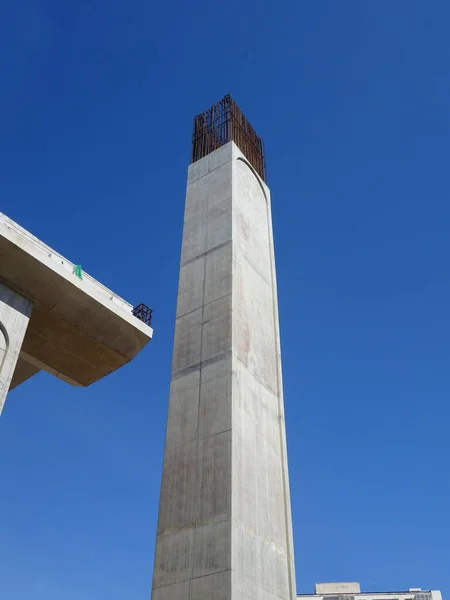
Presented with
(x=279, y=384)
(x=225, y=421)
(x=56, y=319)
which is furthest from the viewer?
(x=279, y=384)

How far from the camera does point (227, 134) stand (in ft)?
76.4

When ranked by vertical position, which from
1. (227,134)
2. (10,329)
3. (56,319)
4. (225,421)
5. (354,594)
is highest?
(227,134)

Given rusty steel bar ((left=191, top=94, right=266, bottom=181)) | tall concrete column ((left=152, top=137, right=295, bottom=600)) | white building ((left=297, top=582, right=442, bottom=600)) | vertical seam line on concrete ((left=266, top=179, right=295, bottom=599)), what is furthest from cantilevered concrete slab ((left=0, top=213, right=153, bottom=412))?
white building ((left=297, top=582, right=442, bottom=600))

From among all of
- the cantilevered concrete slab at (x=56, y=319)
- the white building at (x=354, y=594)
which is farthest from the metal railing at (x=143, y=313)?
the white building at (x=354, y=594)

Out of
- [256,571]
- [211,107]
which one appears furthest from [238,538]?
[211,107]

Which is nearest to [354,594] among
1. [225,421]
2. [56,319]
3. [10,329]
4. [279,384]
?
[279,384]

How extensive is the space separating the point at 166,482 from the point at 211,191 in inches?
409

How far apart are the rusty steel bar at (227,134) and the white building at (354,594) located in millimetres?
47770

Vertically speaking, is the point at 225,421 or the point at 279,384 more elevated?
the point at 279,384

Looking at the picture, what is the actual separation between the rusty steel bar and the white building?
4777cm

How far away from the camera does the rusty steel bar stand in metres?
23.4

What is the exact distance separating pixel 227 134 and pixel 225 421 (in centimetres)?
1252

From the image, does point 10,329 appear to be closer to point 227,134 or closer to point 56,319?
point 56,319

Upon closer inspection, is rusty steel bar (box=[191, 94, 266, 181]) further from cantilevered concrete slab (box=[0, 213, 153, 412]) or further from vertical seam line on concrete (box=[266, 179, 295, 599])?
cantilevered concrete slab (box=[0, 213, 153, 412])
